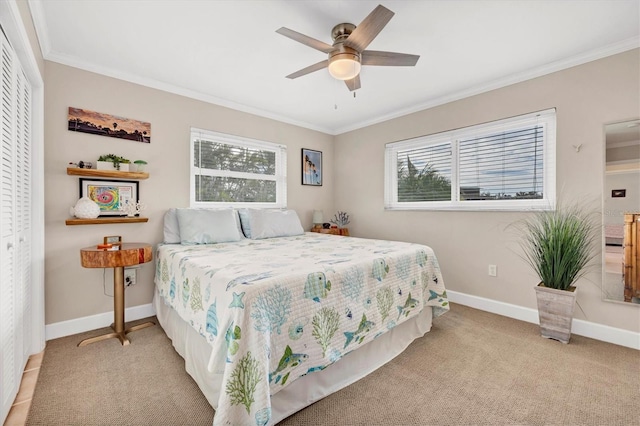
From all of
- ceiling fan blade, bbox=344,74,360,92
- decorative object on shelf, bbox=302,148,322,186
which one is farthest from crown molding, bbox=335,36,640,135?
ceiling fan blade, bbox=344,74,360,92

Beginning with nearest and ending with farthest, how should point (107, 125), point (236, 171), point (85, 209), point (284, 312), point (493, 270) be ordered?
point (284, 312), point (85, 209), point (107, 125), point (493, 270), point (236, 171)

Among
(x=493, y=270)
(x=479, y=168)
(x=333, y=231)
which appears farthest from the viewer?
(x=333, y=231)

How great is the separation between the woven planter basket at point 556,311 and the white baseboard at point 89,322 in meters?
3.59

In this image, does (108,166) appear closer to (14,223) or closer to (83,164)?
(83,164)

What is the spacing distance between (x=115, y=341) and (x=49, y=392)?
67cm

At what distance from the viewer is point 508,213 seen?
2.96m

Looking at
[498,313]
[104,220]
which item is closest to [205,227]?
[104,220]

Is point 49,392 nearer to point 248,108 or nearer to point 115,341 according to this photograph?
point 115,341

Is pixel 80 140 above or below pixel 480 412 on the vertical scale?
above

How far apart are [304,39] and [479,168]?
241 cm

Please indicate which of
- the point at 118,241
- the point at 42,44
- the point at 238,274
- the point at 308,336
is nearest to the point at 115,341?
the point at 118,241

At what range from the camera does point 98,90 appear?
2.67 metres

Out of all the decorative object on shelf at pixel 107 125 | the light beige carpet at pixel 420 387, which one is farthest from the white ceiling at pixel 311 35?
the light beige carpet at pixel 420 387

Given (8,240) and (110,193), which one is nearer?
(8,240)
